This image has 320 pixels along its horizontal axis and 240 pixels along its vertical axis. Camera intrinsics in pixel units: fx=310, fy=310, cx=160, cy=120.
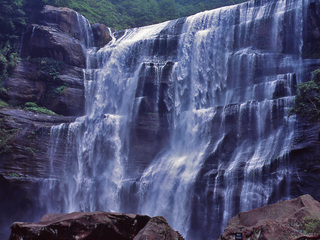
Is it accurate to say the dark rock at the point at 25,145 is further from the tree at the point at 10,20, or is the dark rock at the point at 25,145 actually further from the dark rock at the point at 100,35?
the dark rock at the point at 100,35

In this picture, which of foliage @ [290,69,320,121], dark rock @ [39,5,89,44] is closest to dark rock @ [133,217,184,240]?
foliage @ [290,69,320,121]

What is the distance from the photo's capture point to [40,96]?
81.5 feet

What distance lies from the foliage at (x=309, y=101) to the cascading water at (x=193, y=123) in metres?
1.41

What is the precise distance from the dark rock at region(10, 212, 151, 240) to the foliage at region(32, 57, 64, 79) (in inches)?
731

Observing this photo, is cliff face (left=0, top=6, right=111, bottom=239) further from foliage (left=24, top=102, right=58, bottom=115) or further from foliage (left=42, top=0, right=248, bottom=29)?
foliage (left=42, top=0, right=248, bottom=29)

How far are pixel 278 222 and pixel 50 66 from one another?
A: 2288cm

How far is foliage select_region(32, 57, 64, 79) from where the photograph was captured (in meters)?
25.4

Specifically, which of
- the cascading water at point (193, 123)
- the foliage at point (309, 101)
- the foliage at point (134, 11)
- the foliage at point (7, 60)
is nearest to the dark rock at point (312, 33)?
the cascading water at point (193, 123)

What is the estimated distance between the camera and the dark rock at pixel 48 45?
1046 inches

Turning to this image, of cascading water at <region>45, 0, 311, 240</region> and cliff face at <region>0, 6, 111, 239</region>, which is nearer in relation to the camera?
cascading water at <region>45, 0, 311, 240</region>

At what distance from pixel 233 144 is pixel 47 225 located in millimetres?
11490

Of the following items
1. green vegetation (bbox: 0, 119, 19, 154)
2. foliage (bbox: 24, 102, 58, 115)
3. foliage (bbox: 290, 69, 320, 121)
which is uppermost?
foliage (bbox: 24, 102, 58, 115)

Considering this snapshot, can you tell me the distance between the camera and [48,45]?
86.9 feet

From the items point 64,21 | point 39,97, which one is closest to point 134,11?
point 64,21
